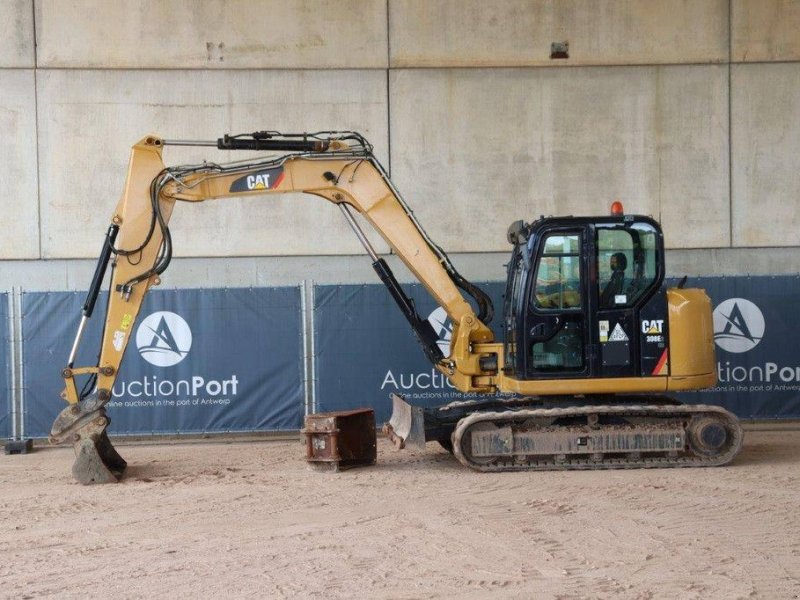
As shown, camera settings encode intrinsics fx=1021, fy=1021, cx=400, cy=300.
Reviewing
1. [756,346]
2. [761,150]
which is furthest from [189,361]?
[761,150]

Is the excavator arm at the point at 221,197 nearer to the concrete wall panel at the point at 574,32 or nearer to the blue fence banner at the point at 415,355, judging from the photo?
the blue fence banner at the point at 415,355

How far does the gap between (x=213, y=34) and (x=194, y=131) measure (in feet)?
4.95

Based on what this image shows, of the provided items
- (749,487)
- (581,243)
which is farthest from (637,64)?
(749,487)

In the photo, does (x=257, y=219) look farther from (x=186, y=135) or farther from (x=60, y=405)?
(x=60, y=405)

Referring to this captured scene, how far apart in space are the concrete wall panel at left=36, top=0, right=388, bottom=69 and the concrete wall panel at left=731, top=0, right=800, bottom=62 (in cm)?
548

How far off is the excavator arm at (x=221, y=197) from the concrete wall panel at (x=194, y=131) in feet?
12.2

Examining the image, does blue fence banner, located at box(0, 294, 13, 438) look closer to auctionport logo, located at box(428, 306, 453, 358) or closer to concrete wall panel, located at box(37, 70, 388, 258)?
concrete wall panel, located at box(37, 70, 388, 258)

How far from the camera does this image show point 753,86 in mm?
15750

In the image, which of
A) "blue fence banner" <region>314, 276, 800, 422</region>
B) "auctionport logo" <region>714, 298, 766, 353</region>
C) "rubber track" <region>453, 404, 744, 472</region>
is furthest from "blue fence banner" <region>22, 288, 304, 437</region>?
"auctionport logo" <region>714, 298, 766, 353</region>

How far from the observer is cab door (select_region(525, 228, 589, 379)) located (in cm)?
1089

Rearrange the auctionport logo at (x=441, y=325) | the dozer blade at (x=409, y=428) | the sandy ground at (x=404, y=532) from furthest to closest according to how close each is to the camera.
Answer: the auctionport logo at (x=441, y=325)
the dozer blade at (x=409, y=428)
the sandy ground at (x=404, y=532)

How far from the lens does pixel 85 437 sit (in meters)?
10.8

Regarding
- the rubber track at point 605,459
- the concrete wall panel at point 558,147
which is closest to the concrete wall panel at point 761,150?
the concrete wall panel at point 558,147

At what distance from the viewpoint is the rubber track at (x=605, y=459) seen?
35.5ft
